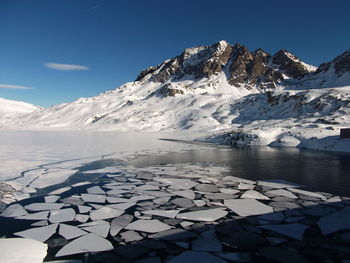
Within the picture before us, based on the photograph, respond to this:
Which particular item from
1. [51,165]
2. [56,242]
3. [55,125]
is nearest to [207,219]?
[56,242]

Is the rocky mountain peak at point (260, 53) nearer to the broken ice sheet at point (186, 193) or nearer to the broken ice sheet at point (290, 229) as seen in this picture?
the broken ice sheet at point (186, 193)

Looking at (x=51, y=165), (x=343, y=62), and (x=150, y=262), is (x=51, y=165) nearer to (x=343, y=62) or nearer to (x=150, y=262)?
(x=150, y=262)

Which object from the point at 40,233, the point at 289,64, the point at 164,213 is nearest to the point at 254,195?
the point at 164,213

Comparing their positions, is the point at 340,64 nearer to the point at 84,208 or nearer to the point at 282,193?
the point at 282,193

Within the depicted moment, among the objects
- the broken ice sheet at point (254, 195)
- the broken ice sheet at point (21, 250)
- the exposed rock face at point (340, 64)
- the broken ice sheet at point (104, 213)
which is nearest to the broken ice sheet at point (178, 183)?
the broken ice sheet at point (254, 195)

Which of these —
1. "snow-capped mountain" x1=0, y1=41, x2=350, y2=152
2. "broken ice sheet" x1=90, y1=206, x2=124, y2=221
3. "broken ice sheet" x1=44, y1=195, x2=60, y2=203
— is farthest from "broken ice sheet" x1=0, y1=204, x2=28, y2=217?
"snow-capped mountain" x1=0, y1=41, x2=350, y2=152
